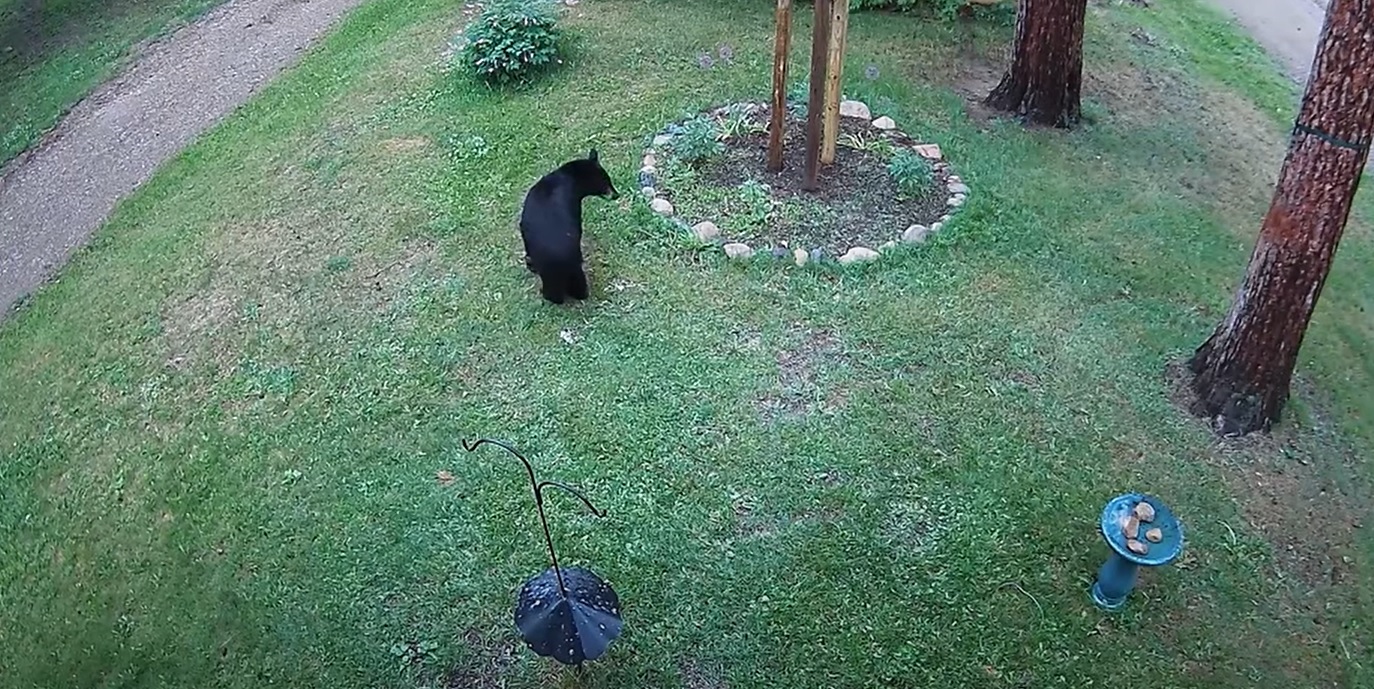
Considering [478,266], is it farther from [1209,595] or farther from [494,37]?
[1209,595]

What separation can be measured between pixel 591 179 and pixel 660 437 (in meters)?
1.59

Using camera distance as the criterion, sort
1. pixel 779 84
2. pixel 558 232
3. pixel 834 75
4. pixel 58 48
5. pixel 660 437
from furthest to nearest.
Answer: pixel 58 48, pixel 834 75, pixel 779 84, pixel 558 232, pixel 660 437

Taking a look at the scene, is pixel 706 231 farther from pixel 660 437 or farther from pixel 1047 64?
pixel 1047 64

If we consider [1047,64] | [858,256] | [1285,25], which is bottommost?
[1285,25]

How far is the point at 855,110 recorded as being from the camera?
22.2 feet

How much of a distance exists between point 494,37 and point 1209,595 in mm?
5637

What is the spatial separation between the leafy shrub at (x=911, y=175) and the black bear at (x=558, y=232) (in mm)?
1807

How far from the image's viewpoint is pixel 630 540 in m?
3.93

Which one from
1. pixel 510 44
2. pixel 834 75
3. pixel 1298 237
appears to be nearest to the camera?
pixel 1298 237

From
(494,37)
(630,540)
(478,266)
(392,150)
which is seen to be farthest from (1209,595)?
(494,37)

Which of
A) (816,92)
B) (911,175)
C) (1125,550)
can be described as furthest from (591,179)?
(1125,550)

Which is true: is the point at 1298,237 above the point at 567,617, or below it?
above

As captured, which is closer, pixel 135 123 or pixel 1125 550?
pixel 1125 550

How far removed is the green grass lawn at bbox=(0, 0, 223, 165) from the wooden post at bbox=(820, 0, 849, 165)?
5.61 m
